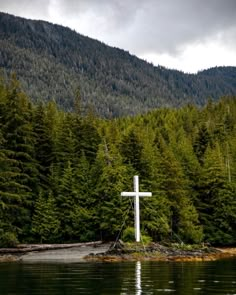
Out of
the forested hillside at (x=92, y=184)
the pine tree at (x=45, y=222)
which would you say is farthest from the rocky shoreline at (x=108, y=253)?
the pine tree at (x=45, y=222)

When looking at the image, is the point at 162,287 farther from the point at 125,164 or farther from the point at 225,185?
the point at 225,185

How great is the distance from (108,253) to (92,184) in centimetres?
1619

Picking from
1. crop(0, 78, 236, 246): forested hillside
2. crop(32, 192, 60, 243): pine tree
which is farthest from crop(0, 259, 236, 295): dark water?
crop(32, 192, 60, 243): pine tree

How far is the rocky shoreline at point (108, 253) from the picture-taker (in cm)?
4081

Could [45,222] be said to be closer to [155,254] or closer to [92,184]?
[92,184]

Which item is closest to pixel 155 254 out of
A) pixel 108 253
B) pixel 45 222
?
pixel 108 253

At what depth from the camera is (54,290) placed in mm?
20047

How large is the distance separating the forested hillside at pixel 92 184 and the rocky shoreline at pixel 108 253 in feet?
9.55

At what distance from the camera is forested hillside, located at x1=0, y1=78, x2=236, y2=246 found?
174 feet

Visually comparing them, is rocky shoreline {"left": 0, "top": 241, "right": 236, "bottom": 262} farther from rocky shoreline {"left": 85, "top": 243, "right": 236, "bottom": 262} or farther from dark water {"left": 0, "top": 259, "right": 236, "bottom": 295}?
dark water {"left": 0, "top": 259, "right": 236, "bottom": 295}

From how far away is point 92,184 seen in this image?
57562 mm

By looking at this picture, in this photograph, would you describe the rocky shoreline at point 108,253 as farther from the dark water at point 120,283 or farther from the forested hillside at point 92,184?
the dark water at point 120,283

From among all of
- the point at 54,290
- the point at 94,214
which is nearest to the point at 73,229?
the point at 94,214

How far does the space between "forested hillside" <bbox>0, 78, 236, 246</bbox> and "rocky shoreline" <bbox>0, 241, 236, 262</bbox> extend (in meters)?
2.91
